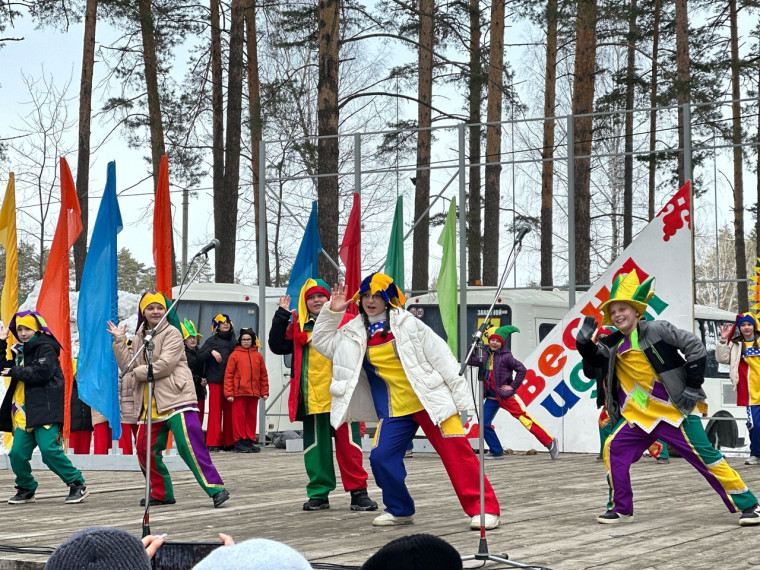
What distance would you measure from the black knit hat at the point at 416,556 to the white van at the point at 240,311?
59.0 ft

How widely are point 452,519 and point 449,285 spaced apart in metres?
7.69

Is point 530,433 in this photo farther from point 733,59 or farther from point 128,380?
point 733,59

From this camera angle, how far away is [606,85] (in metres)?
35.9

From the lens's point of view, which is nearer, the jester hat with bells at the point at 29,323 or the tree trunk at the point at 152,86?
the jester hat with bells at the point at 29,323

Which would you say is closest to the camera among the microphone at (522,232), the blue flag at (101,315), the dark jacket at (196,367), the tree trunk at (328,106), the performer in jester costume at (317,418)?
the microphone at (522,232)

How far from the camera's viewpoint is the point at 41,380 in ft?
32.1

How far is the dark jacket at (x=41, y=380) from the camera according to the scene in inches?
385

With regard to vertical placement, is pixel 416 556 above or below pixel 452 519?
above

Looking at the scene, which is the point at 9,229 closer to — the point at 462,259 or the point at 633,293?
the point at 462,259

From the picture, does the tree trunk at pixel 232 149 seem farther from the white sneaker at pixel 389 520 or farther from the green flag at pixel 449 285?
the white sneaker at pixel 389 520

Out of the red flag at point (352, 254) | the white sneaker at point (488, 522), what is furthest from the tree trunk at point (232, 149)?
the white sneaker at point (488, 522)

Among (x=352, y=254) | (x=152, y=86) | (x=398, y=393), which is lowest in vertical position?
(x=398, y=393)

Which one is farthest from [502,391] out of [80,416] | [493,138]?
[493,138]

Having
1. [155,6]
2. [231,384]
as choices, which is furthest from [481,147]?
[231,384]
